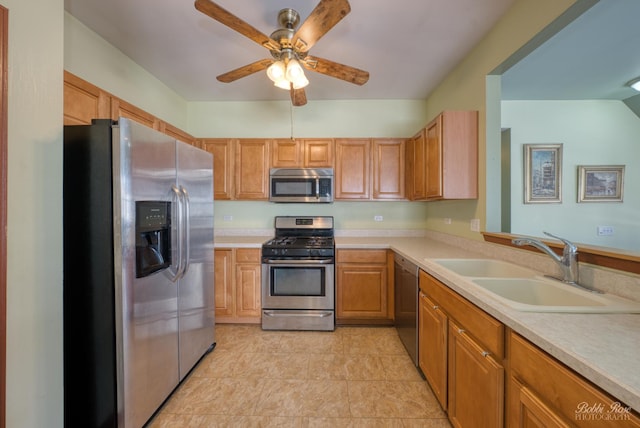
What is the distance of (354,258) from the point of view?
267 centimetres

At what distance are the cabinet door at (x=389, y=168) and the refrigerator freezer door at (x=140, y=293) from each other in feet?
7.09

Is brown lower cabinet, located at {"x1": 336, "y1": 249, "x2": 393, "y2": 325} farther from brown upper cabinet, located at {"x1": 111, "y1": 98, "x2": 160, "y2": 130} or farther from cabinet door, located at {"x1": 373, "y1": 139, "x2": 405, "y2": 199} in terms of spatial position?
brown upper cabinet, located at {"x1": 111, "y1": 98, "x2": 160, "y2": 130}

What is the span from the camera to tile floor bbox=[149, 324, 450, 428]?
1.54 metres

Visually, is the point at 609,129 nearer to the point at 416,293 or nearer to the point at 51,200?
the point at 416,293

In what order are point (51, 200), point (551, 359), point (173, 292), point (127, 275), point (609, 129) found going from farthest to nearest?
point (609, 129)
point (173, 292)
point (127, 275)
point (51, 200)
point (551, 359)

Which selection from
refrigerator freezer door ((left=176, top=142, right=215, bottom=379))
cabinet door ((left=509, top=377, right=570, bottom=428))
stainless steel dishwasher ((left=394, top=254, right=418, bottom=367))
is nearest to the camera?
cabinet door ((left=509, top=377, right=570, bottom=428))

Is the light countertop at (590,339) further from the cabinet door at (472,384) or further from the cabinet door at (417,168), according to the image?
the cabinet door at (417,168)

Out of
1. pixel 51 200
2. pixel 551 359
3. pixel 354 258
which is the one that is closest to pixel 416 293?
pixel 354 258

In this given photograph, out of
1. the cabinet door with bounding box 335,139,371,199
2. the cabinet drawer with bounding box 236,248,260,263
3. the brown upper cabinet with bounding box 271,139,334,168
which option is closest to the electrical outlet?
the cabinet door with bounding box 335,139,371,199

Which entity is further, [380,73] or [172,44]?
[380,73]

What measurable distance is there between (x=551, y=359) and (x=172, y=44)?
9.92ft

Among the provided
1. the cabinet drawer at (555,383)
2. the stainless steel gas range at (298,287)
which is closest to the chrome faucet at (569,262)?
the cabinet drawer at (555,383)

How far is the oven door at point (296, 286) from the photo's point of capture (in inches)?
102

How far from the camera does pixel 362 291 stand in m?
2.67
